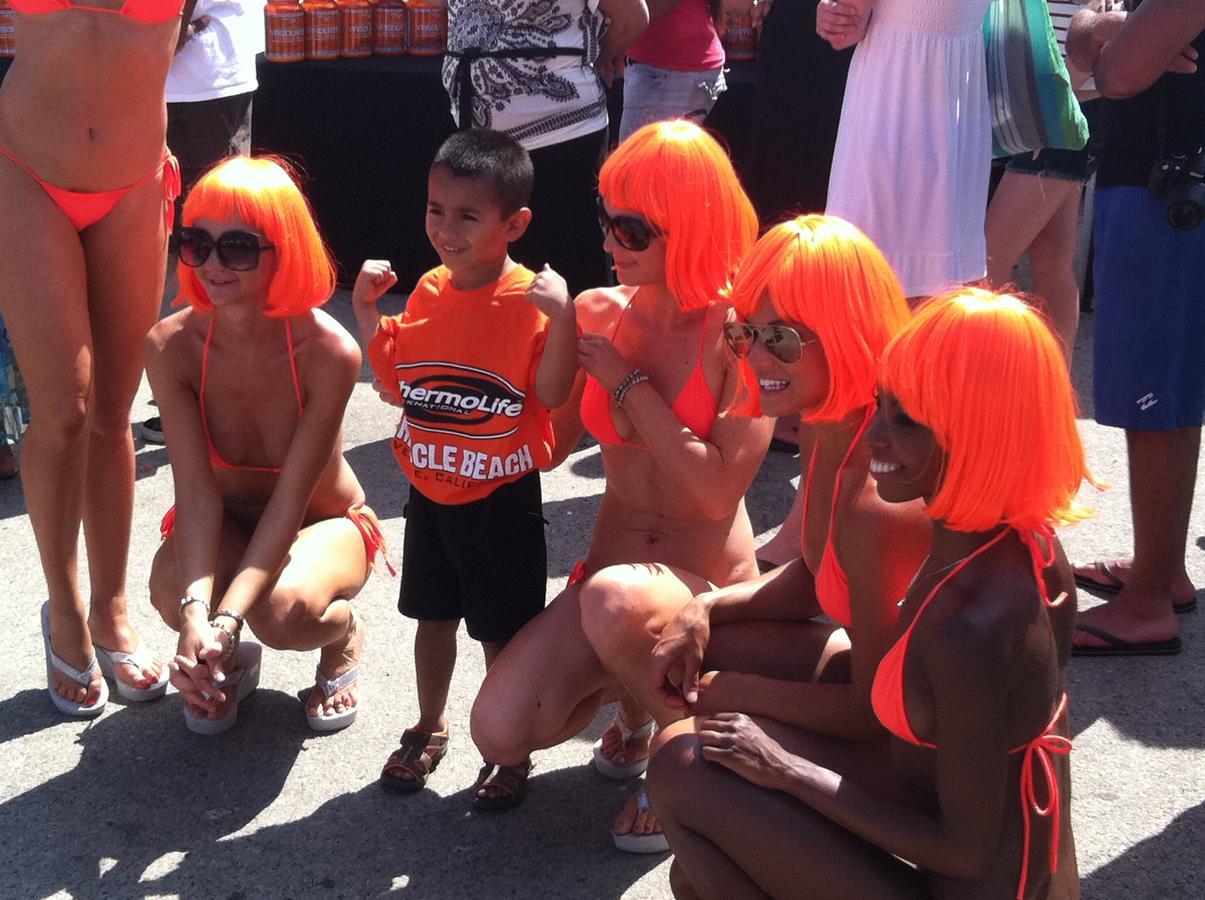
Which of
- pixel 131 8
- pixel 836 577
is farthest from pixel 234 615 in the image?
pixel 131 8

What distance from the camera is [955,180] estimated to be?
3365 mm

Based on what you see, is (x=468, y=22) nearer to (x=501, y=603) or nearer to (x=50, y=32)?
(x=50, y=32)

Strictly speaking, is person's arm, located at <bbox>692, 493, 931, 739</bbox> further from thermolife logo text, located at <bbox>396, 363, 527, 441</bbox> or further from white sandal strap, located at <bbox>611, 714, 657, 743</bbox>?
thermolife logo text, located at <bbox>396, 363, 527, 441</bbox>

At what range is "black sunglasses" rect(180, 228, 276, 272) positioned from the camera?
9.36ft

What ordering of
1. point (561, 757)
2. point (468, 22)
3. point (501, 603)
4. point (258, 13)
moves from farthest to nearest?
point (258, 13)
point (468, 22)
point (561, 757)
point (501, 603)

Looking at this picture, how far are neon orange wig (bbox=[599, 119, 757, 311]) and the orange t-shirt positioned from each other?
0.30 m

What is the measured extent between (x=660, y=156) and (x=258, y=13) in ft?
16.3

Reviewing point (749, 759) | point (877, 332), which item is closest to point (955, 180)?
point (877, 332)

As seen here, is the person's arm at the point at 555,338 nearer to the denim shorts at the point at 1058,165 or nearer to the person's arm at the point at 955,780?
the person's arm at the point at 955,780

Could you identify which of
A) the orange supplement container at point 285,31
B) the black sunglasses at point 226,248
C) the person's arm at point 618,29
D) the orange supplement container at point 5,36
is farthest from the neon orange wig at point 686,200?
the orange supplement container at point 285,31

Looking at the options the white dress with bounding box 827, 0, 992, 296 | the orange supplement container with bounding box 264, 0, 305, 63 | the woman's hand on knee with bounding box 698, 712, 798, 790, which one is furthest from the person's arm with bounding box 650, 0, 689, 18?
the woman's hand on knee with bounding box 698, 712, 798, 790

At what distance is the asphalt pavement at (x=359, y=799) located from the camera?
2648 mm

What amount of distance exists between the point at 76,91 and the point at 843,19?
70.7 inches

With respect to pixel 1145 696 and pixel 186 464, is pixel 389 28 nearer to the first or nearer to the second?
pixel 186 464
